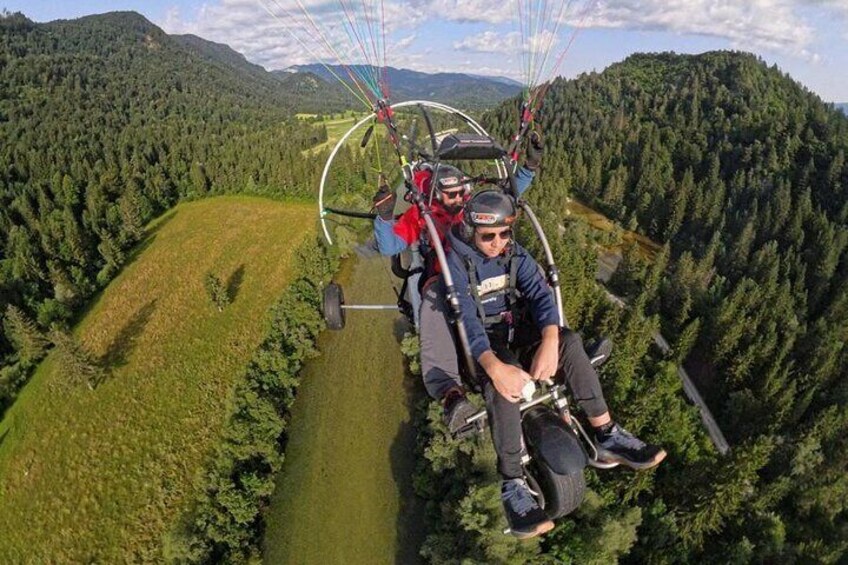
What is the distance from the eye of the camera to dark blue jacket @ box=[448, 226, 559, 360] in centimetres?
654

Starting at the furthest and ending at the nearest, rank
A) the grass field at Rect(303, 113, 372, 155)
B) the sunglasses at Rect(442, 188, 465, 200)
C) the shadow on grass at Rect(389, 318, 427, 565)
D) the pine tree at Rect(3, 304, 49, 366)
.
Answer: the grass field at Rect(303, 113, 372, 155)
the pine tree at Rect(3, 304, 49, 366)
the shadow on grass at Rect(389, 318, 427, 565)
the sunglasses at Rect(442, 188, 465, 200)

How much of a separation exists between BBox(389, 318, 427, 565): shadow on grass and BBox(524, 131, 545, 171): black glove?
2533 centimetres

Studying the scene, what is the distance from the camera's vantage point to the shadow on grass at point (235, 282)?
54.7 meters

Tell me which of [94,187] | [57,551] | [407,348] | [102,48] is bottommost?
[57,551]

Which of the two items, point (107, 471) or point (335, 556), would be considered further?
point (107, 471)

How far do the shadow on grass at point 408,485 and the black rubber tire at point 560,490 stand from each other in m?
24.0

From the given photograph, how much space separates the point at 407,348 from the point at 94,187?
6168 centimetres

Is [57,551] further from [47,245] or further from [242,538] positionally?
[47,245]

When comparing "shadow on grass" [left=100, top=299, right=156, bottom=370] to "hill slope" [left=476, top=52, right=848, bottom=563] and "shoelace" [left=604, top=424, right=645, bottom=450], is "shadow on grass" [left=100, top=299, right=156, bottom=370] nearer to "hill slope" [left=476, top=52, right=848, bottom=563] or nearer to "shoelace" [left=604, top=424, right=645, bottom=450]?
"hill slope" [left=476, top=52, right=848, bottom=563]

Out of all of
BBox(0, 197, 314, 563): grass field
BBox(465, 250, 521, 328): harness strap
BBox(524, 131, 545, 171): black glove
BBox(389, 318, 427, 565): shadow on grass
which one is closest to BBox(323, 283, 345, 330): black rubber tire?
BBox(465, 250, 521, 328): harness strap

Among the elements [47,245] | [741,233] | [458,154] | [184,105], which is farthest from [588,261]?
[184,105]

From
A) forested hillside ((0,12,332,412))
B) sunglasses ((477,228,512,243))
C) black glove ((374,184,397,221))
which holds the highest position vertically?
black glove ((374,184,397,221))

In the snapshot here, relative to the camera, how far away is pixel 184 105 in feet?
443

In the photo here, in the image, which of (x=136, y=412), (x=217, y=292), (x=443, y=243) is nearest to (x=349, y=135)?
(x=443, y=243)
